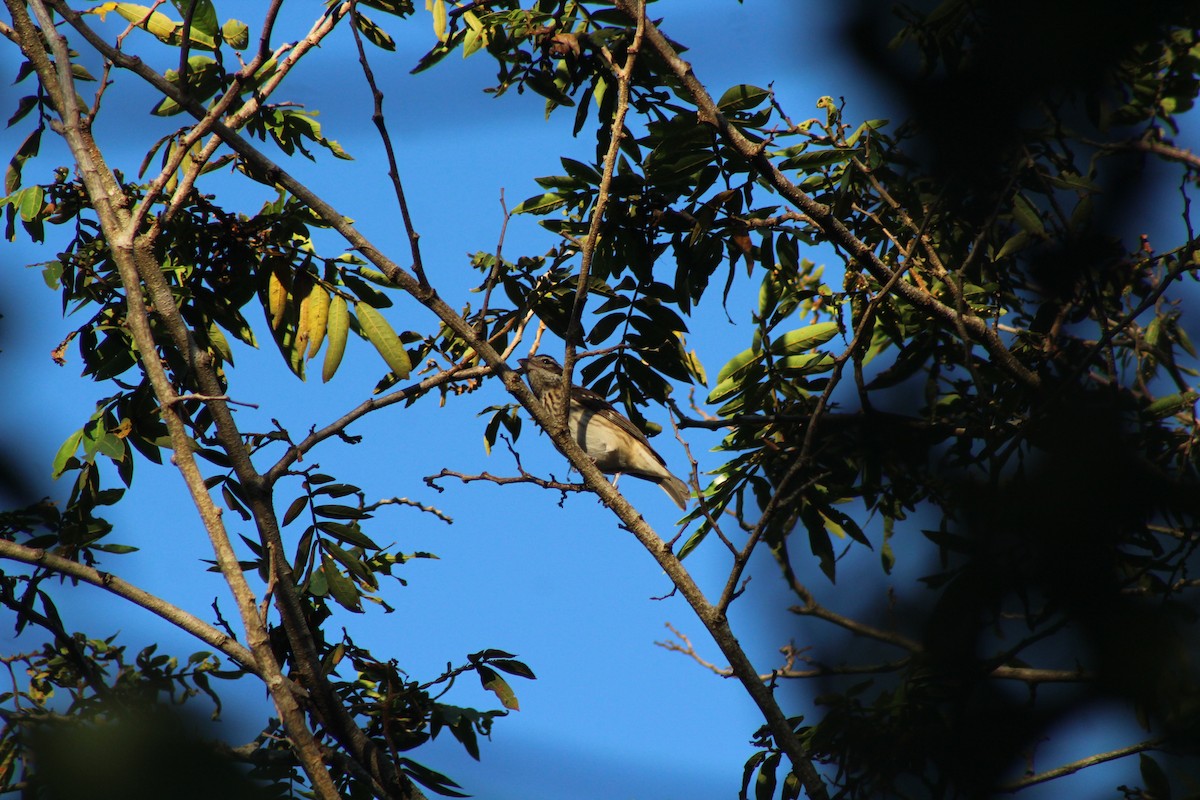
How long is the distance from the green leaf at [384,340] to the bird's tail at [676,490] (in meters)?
4.29

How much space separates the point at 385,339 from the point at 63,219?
140cm

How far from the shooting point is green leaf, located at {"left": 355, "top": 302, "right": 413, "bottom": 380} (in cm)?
398

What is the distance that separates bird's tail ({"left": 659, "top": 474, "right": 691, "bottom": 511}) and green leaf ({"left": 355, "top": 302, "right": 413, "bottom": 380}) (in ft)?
14.1

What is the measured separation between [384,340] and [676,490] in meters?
4.41

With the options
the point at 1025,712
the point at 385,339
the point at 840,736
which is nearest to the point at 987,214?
the point at 1025,712

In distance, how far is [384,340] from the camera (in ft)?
13.1

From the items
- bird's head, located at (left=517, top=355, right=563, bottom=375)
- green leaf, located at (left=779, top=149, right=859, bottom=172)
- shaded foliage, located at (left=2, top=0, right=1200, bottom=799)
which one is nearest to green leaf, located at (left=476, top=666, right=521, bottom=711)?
shaded foliage, located at (left=2, top=0, right=1200, bottom=799)

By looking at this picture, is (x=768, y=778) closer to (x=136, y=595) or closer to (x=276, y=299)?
(x=136, y=595)

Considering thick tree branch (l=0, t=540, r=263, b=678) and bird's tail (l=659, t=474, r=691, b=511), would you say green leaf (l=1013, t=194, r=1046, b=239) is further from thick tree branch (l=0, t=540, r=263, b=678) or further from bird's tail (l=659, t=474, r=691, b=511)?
bird's tail (l=659, t=474, r=691, b=511)

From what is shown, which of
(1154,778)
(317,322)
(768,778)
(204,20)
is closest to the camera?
(1154,778)

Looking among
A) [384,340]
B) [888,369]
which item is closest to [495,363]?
[384,340]

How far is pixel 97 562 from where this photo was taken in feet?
9.88

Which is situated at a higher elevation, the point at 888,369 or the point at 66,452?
the point at 66,452

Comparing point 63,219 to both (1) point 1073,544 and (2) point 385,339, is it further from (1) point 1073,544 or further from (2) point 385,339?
(1) point 1073,544
